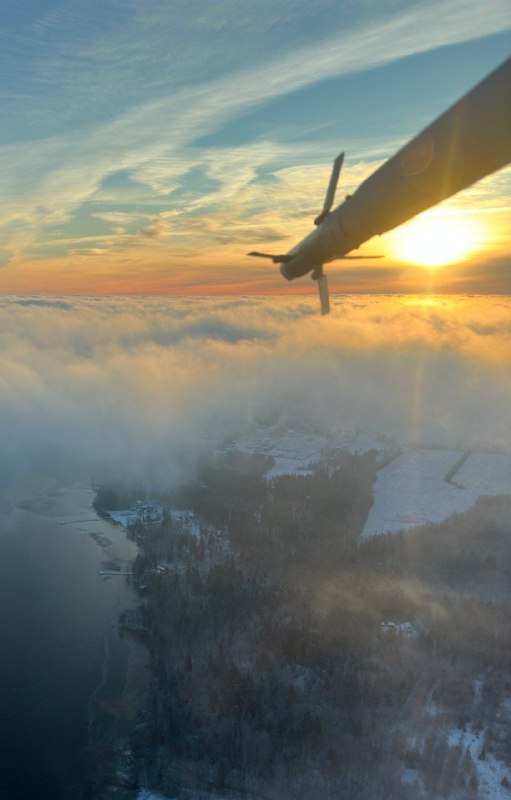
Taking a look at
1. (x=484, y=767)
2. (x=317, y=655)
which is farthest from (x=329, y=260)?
(x=317, y=655)

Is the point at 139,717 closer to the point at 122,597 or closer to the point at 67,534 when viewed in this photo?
the point at 122,597

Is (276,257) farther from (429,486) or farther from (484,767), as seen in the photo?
(429,486)

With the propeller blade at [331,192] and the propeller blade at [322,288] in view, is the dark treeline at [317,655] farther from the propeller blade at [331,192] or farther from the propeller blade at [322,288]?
the propeller blade at [331,192]

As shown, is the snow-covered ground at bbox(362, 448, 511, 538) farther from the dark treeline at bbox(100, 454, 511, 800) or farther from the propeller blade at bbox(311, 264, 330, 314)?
the propeller blade at bbox(311, 264, 330, 314)

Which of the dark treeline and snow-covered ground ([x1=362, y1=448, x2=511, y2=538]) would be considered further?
snow-covered ground ([x1=362, y1=448, x2=511, y2=538])

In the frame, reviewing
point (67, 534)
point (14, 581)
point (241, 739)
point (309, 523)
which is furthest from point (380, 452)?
point (241, 739)

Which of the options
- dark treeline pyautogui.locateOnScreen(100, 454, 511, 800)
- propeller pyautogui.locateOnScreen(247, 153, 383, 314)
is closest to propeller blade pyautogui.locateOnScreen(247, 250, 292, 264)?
propeller pyautogui.locateOnScreen(247, 153, 383, 314)

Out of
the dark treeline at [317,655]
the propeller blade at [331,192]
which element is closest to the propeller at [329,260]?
the propeller blade at [331,192]
